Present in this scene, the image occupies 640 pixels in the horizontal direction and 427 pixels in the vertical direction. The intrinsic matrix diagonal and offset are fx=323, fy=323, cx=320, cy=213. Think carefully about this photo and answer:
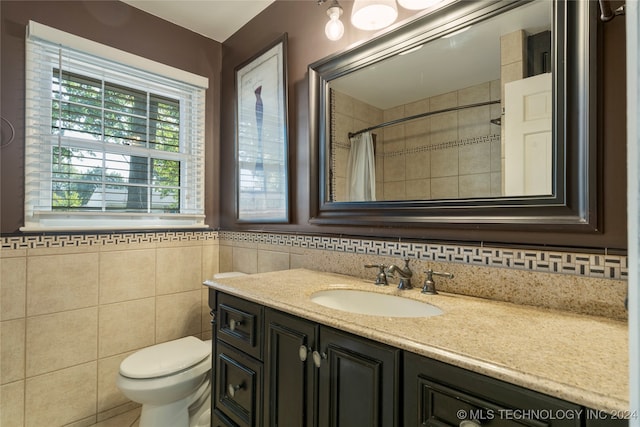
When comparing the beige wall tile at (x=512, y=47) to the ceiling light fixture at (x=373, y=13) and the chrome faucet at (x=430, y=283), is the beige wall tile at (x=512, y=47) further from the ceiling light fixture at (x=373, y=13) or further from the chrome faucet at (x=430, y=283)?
the chrome faucet at (x=430, y=283)

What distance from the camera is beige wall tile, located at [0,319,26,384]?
1.63 m

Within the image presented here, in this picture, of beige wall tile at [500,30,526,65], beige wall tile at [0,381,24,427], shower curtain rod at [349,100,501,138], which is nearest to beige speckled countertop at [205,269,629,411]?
shower curtain rod at [349,100,501,138]

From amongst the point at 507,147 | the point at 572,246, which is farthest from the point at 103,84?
the point at 572,246

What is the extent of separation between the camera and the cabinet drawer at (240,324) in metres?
1.20

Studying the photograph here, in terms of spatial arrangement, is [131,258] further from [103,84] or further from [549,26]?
[549,26]

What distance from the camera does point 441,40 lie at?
129 cm

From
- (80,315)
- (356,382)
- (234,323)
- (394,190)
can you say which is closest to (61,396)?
(80,315)

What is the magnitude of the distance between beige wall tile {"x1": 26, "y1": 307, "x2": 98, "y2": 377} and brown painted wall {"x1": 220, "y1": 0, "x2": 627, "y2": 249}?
1024 millimetres

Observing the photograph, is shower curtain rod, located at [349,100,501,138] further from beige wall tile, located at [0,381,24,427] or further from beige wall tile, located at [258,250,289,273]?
beige wall tile, located at [0,381,24,427]

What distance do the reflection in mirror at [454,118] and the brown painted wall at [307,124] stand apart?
13cm

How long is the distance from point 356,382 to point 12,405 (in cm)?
191

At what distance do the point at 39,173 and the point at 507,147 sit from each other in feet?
7.39

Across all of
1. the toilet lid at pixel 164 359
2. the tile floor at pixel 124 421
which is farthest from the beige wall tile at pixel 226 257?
the tile floor at pixel 124 421

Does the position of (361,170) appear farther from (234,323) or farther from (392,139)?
(234,323)
